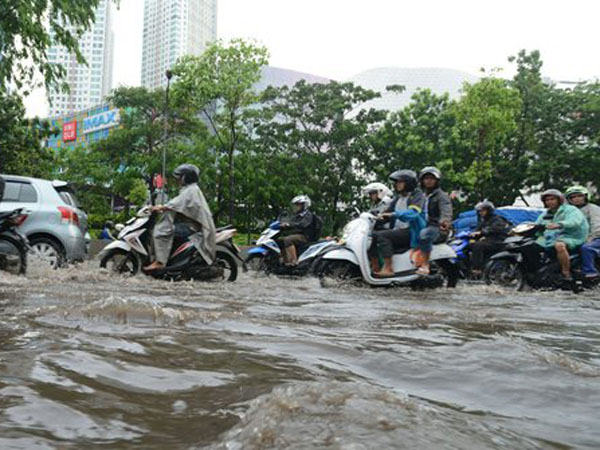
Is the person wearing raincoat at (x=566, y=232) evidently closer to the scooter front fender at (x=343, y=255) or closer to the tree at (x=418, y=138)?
the scooter front fender at (x=343, y=255)

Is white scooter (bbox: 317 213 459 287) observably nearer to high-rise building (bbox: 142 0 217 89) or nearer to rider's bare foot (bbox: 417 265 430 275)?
rider's bare foot (bbox: 417 265 430 275)

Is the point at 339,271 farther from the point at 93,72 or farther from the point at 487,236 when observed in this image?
the point at 93,72

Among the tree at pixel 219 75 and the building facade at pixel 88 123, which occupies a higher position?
the building facade at pixel 88 123

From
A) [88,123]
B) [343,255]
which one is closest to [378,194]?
[343,255]

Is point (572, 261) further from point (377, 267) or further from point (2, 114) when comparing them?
point (2, 114)

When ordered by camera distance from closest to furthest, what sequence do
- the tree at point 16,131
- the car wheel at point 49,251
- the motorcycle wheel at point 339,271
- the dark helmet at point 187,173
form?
1. the motorcycle wheel at point 339,271
2. the dark helmet at point 187,173
3. the car wheel at point 49,251
4. the tree at point 16,131

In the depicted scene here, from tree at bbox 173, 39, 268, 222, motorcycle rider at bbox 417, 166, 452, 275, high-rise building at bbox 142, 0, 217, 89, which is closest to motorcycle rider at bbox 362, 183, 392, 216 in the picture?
motorcycle rider at bbox 417, 166, 452, 275

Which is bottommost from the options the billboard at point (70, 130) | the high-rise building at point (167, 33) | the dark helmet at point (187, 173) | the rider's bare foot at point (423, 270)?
the rider's bare foot at point (423, 270)

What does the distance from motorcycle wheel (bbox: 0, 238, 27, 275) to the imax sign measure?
85.5 metres

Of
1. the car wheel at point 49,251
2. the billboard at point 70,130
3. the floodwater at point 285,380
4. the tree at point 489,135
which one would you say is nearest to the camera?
the floodwater at point 285,380

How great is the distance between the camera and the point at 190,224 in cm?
827

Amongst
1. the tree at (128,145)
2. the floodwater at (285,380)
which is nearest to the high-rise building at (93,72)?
the tree at (128,145)

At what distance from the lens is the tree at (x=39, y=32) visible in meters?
11.2

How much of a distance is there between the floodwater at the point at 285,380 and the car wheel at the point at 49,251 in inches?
202
